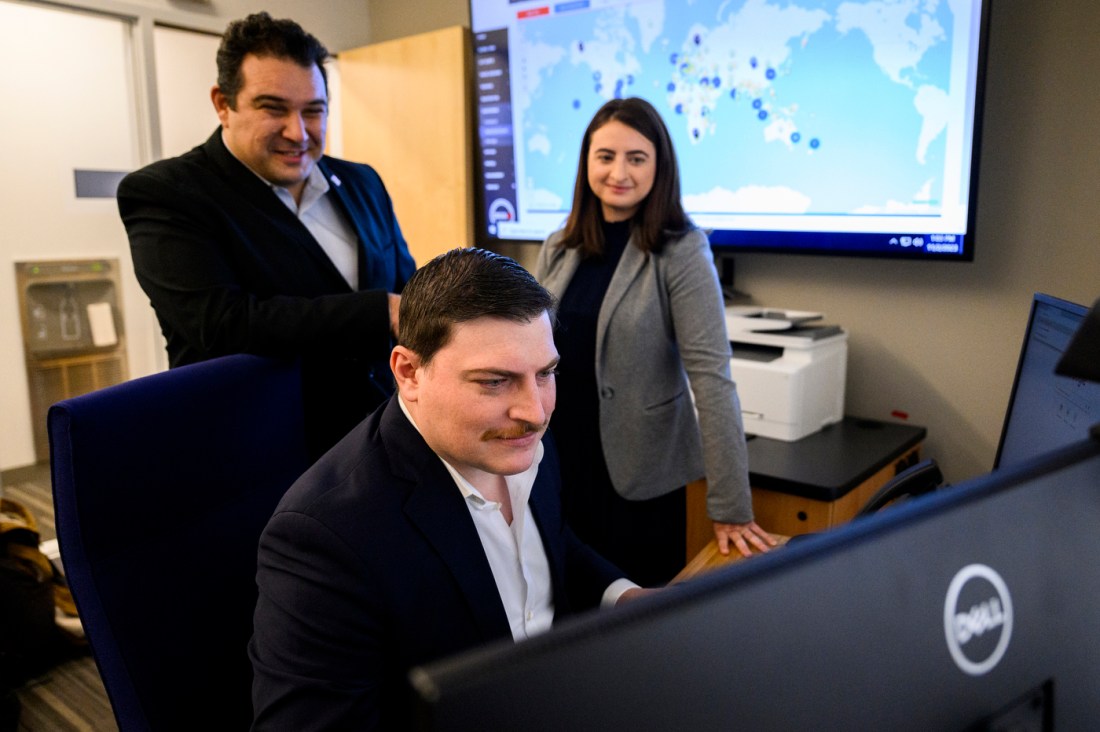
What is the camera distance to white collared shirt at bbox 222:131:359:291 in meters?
1.74

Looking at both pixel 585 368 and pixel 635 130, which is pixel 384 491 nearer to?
pixel 585 368

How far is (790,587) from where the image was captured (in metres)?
0.42

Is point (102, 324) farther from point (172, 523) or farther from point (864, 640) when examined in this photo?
point (864, 640)

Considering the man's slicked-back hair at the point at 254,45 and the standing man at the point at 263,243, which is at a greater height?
the man's slicked-back hair at the point at 254,45

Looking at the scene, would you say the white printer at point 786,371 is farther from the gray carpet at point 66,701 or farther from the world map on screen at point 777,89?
the gray carpet at point 66,701

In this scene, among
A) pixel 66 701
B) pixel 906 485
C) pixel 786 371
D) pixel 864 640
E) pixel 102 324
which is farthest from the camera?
pixel 102 324

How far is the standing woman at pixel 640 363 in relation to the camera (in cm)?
175

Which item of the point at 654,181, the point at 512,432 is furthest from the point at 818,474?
the point at 512,432

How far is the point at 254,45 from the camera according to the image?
1548 millimetres

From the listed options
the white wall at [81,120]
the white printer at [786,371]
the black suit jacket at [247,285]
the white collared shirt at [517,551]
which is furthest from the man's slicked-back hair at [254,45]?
the white wall at [81,120]

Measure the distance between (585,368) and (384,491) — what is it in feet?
3.22

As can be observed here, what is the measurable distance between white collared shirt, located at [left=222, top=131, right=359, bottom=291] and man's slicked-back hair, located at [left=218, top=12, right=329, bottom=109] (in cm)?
23

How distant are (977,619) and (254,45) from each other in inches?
59.8

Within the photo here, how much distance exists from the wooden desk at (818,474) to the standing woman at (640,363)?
24 cm
